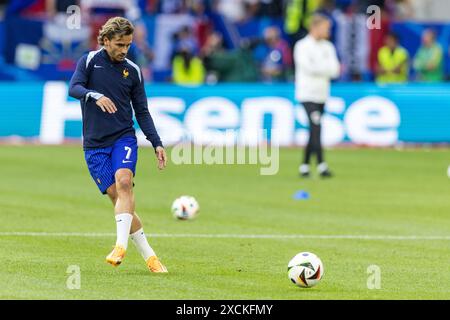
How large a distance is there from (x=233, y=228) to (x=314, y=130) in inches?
276

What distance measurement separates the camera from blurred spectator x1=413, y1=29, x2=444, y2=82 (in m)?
32.1

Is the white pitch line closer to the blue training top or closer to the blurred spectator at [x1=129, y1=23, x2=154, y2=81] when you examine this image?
the blue training top

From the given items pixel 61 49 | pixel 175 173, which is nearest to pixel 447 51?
pixel 61 49

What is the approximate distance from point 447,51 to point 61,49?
10.4 meters

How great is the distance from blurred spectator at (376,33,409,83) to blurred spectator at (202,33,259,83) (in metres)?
3.35

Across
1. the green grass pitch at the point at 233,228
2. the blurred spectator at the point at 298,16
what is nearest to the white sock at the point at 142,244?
the green grass pitch at the point at 233,228

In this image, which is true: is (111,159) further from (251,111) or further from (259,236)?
(251,111)

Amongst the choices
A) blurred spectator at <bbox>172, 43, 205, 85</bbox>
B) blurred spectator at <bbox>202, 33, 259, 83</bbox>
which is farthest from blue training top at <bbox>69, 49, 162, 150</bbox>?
blurred spectator at <bbox>172, 43, 205, 85</bbox>

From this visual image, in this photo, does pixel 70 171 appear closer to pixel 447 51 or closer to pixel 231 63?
pixel 231 63

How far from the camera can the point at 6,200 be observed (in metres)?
17.5

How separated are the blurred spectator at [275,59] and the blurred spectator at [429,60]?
3.38 metres

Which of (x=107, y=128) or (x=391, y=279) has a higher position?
(x=107, y=128)

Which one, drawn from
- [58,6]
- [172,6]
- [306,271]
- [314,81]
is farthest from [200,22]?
[306,271]

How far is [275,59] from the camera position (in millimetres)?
31703
